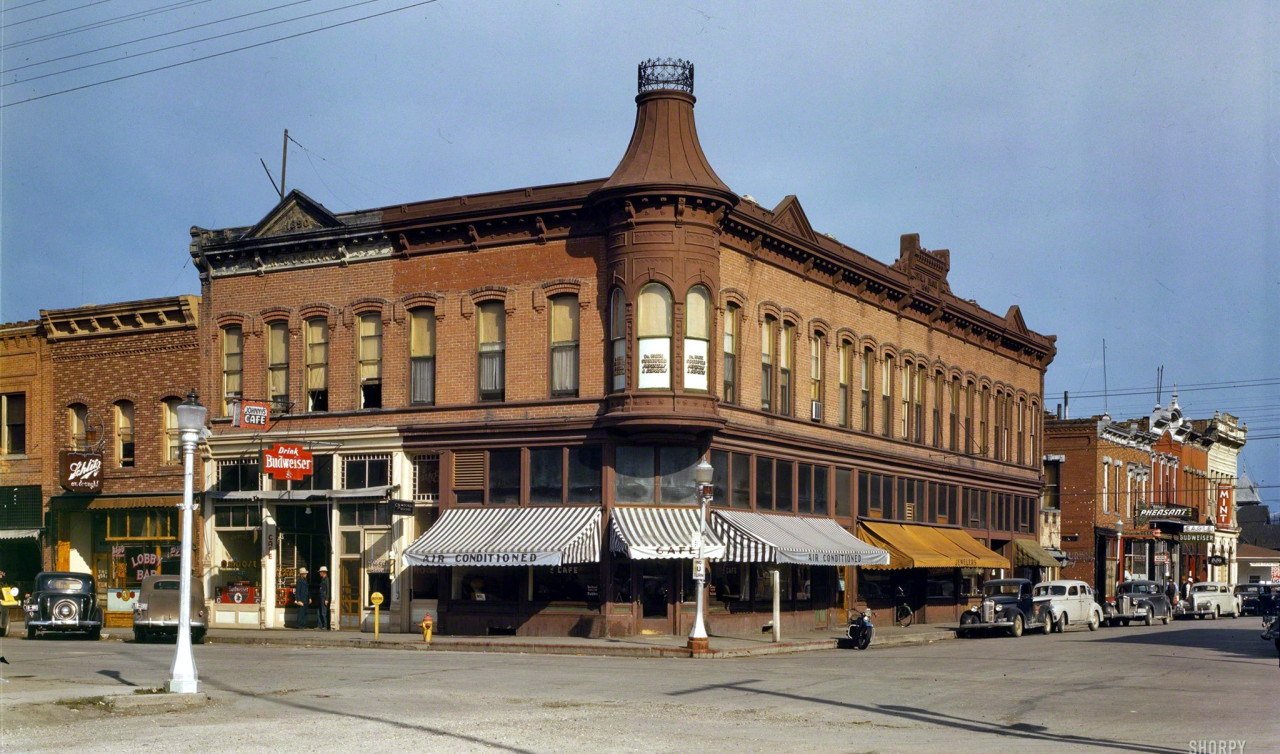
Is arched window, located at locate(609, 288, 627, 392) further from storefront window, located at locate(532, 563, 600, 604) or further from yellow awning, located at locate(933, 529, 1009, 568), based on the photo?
yellow awning, located at locate(933, 529, 1009, 568)

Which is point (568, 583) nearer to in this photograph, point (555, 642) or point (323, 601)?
point (555, 642)

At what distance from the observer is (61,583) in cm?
3456

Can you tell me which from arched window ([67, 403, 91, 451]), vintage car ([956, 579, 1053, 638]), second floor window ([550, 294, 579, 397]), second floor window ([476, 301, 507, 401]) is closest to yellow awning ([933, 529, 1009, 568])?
vintage car ([956, 579, 1053, 638])

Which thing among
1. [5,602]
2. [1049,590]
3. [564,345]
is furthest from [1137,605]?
[5,602]

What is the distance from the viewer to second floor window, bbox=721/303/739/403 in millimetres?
36156

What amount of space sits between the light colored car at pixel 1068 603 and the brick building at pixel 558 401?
5.12m

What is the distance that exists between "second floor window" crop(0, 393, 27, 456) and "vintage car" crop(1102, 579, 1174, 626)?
37.8 meters

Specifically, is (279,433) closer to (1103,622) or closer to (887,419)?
(887,419)

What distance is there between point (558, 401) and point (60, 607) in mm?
13228

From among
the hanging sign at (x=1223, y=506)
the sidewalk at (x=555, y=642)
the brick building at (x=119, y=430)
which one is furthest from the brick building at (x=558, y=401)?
the hanging sign at (x=1223, y=506)

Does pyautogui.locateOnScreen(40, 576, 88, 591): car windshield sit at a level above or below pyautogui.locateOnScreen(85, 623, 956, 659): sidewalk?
above

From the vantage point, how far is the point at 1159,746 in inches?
595

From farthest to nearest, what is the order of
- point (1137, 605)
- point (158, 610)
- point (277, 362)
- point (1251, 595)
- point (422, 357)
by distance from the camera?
1. point (1251, 595)
2. point (1137, 605)
3. point (277, 362)
4. point (422, 357)
5. point (158, 610)

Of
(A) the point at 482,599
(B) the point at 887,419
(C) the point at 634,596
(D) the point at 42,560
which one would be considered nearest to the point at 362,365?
(A) the point at 482,599
